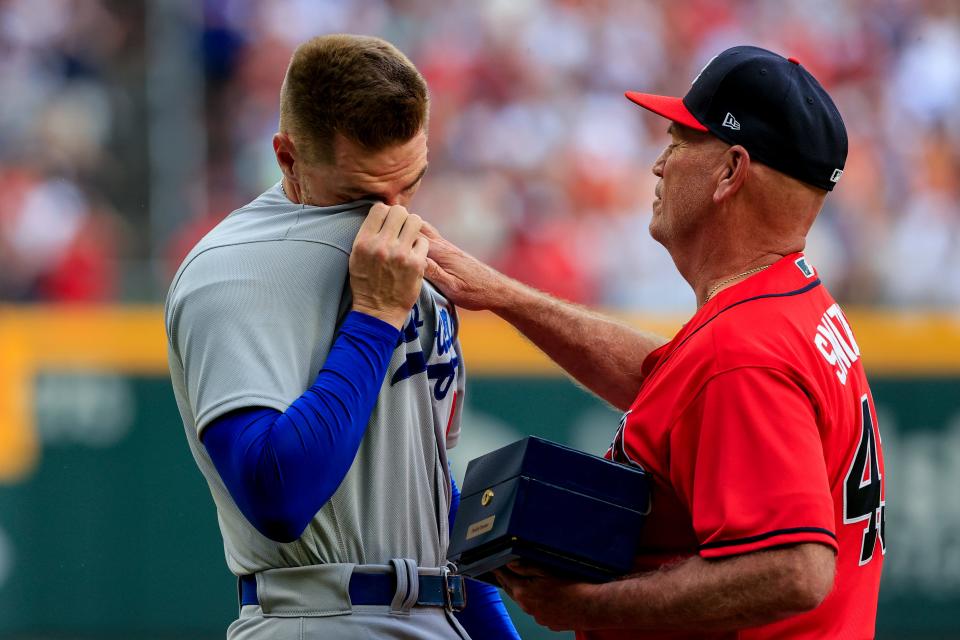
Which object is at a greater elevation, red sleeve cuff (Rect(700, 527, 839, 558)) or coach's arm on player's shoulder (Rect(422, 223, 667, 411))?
coach's arm on player's shoulder (Rect(422, 223, 667, 411))

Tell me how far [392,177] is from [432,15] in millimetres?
7111

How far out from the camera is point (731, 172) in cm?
274

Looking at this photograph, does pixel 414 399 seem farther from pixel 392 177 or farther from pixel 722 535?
pixel 722 535

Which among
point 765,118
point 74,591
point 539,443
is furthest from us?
point 74,591

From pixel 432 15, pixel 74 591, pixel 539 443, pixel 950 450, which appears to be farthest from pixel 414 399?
pixel 432 15

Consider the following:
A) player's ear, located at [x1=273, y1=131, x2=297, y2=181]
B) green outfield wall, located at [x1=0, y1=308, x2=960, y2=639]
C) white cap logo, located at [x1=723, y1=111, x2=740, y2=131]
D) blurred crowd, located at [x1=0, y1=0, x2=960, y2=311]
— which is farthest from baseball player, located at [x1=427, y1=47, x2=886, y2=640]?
blurred crowd, located at [x1=0, y1=0, x2=960, y2=311]

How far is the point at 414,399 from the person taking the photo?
2.70 meters

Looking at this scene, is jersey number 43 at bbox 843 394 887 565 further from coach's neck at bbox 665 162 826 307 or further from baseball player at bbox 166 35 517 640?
baseball player at bbox 166 35 517 640

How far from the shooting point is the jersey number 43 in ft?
8.52

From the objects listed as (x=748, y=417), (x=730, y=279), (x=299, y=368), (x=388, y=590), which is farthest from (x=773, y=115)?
(x=388, y=590)

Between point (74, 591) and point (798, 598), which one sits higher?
point (798, 598)

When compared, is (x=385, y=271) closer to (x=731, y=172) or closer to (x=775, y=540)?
(x=731, y=172)

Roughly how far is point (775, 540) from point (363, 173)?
43.3 inches

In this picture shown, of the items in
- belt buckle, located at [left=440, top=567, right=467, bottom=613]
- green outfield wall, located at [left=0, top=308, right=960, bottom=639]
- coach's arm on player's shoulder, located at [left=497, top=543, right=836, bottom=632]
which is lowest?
green outfield wall, located at [left=0, top=308, right=960, bottom=639]
